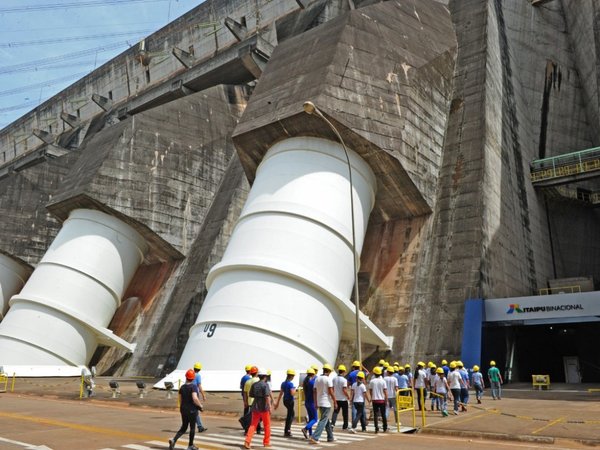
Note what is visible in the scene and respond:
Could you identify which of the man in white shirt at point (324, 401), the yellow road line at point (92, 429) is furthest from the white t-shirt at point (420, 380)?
the yellow road line at point (92, 429)

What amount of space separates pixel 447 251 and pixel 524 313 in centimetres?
420

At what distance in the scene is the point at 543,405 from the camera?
14.9 meters

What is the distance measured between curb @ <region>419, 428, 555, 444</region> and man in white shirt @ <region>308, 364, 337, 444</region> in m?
2.28

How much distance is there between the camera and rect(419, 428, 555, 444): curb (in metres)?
9.43

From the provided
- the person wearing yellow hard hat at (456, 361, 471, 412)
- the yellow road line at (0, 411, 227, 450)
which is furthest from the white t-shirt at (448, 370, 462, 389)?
the yellow road line at (0, 411, 227, 450)

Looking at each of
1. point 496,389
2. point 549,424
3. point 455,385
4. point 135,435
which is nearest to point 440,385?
point 455,385

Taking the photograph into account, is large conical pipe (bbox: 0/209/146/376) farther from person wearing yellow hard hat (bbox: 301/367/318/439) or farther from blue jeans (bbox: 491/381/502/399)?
person wearing yellow hard hat (bbox: 301/367/318/439)

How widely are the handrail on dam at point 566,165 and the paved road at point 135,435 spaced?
24.2 m

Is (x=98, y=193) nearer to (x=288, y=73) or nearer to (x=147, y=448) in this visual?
(x=288, y=73)

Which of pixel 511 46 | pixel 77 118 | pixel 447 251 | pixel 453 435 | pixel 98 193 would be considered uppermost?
pixel 77 118

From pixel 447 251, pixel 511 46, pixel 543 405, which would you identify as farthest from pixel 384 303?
pixel 511 46

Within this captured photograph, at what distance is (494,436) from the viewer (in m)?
9.98

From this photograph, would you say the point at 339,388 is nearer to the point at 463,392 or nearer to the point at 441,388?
the point at 441,388

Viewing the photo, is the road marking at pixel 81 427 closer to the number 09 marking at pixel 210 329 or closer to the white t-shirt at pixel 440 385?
the number 09 marking at pixel 210 329
